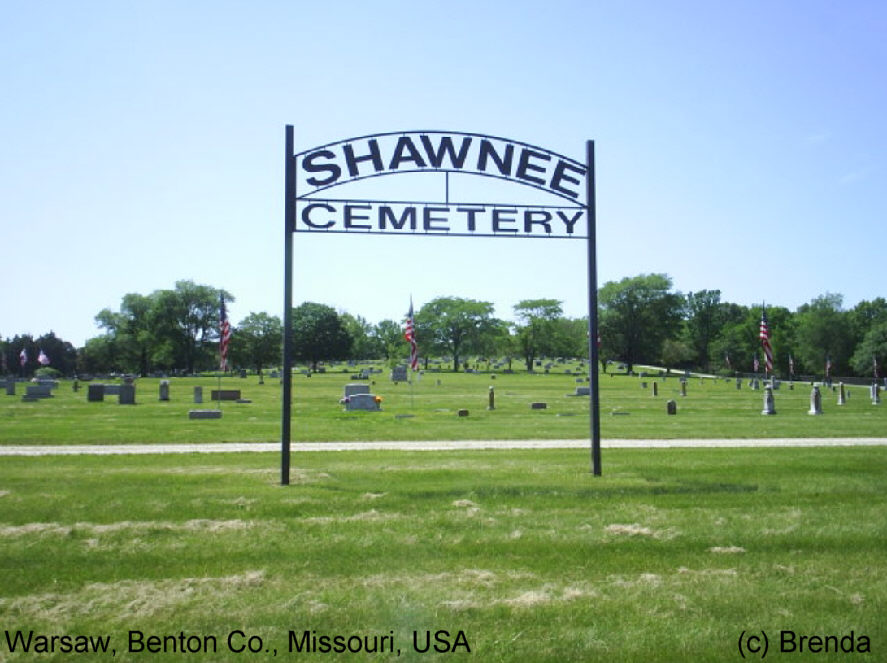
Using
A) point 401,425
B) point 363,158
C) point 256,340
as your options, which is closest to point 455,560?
point 363,158

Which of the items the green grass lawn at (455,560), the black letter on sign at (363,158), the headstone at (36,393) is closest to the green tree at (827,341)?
the headstone at (36,393)

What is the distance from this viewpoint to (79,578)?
20.1 ft

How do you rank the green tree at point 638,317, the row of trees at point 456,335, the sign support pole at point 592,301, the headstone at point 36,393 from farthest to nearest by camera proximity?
the green tree at point 638,317 < the row of trees at point 456,335 < the headstone at point 36,393 < the sign support pole at point 592,301

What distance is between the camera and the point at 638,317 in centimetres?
11800

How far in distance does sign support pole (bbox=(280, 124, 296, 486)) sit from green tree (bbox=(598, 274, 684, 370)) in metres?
109

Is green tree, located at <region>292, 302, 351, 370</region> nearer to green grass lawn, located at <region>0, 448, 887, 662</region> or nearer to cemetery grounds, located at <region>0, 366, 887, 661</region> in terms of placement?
cemetery grounds, located at <region>0, 366, 887, 661</region>

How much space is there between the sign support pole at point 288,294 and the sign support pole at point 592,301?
4.69 meters

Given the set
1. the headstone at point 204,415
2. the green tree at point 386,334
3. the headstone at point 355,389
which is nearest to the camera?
the headstone at point 204,415

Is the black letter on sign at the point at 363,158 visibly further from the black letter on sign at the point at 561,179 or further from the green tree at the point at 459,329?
the green tree at the point at 459,329

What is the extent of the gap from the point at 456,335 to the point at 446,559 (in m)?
115

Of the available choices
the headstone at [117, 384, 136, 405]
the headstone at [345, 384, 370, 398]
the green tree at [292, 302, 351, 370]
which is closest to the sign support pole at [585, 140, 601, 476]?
the headstone at [345, 384, 370, 398]

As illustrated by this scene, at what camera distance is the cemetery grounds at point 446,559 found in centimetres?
488

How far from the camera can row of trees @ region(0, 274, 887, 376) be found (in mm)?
110188

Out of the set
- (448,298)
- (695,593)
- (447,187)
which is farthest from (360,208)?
(448,298)
